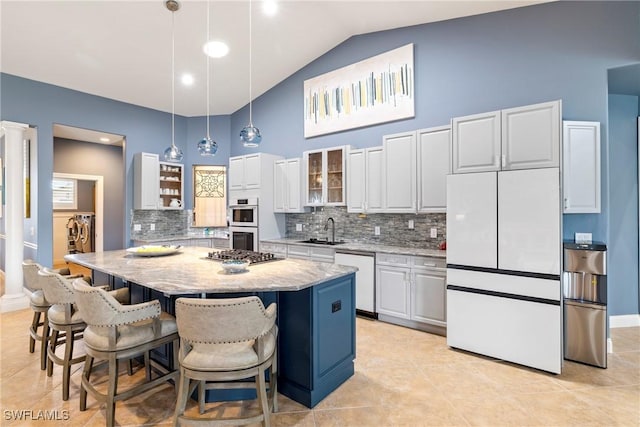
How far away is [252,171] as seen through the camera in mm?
5629

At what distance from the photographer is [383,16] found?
4.21m

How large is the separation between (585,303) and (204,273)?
3.39m

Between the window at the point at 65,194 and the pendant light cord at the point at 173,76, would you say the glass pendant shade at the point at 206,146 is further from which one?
the window at the point at 65,194

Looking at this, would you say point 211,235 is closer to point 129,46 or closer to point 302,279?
point 129,46

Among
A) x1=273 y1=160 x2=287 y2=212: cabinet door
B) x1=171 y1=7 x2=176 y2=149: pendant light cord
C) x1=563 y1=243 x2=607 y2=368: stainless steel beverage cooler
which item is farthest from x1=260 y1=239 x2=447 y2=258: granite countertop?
x1=171 y1=7 x2=176 y2=149: pendant light cord

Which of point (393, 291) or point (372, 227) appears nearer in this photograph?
point (393, 291)

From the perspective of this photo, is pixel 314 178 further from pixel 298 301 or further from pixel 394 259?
pixel 298 301

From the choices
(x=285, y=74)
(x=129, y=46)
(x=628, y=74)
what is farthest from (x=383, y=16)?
(x=129, y=46)

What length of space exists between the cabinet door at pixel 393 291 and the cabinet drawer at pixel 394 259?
61mm

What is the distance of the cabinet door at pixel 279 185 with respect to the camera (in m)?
5.48

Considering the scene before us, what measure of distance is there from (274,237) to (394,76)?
3.17 metres

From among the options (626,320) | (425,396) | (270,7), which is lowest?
(425,396)

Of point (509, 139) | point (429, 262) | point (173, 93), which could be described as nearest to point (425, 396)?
point (429, 262)

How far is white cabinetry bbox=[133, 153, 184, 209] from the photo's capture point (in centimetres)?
576
